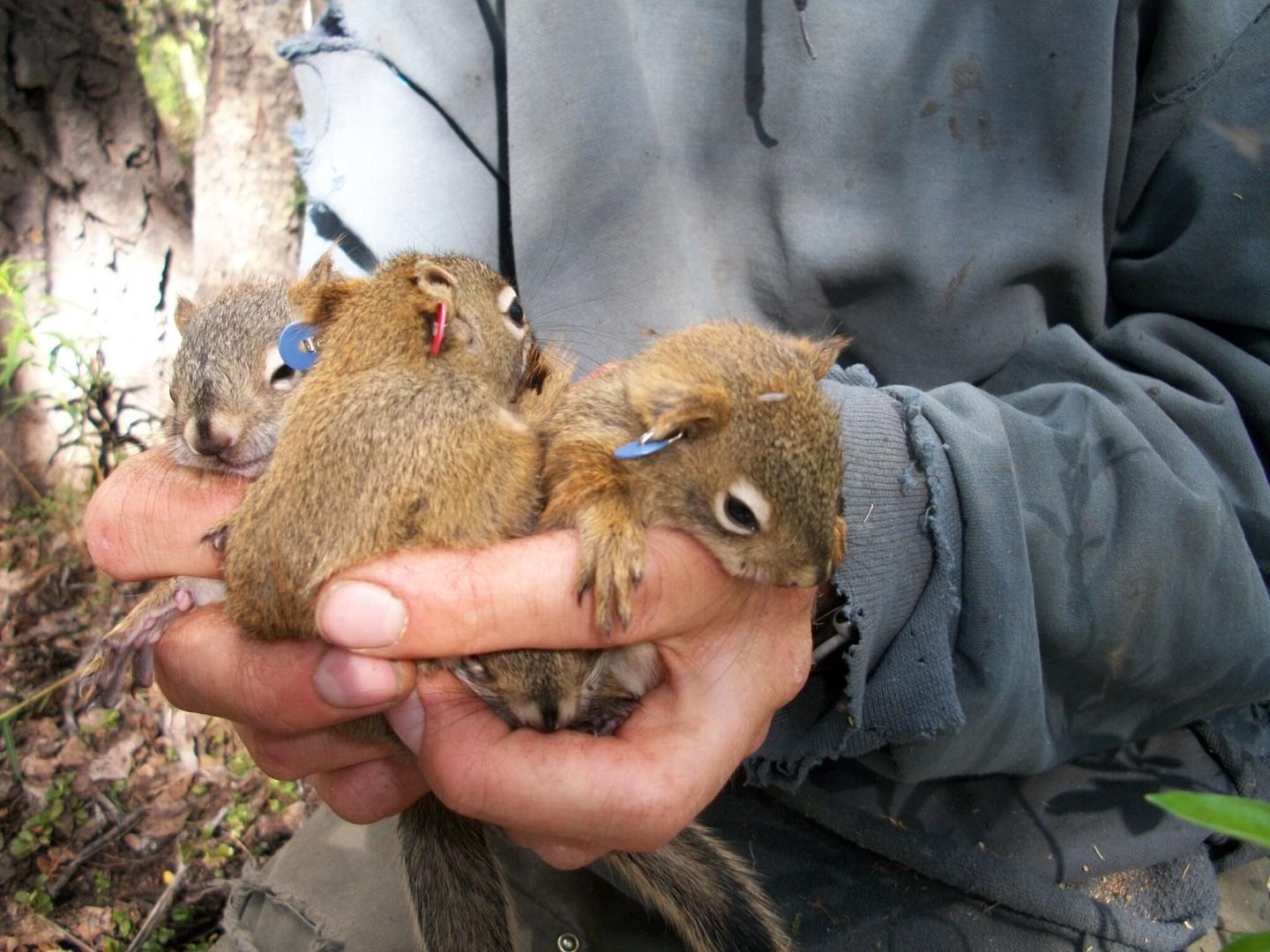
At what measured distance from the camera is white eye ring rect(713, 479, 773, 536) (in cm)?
145

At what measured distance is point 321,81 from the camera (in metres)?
2.35

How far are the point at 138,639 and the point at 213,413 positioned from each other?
0.53m

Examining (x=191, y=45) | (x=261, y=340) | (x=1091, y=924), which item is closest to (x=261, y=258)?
(x=191, y=45)

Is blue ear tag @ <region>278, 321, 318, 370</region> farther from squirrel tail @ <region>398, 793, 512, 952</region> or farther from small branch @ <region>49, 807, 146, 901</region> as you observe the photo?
small branch @ <region>49, 807, 146, 901</region>

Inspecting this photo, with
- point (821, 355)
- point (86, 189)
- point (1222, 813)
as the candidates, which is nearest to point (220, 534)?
point (821, 355)

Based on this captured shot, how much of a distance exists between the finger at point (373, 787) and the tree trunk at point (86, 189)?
2297 millimetres

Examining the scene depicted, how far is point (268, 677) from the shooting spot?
148cm

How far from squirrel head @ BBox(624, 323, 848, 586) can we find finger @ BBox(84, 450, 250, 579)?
2.76ft

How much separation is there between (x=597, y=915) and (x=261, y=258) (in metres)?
2.68

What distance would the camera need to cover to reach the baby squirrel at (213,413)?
1.65 metres

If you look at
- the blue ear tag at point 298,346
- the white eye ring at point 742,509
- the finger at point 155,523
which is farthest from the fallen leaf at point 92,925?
the white eye ring at point 742,509

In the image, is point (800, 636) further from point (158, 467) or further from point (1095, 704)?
point (158, 467)

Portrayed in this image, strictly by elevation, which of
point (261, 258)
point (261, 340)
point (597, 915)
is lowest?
point (597, 915)

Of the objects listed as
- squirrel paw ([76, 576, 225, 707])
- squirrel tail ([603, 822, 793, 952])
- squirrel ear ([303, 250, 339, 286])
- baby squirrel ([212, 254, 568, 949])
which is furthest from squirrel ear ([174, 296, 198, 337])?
squirrel tail ([603, 822, 793, 952])
